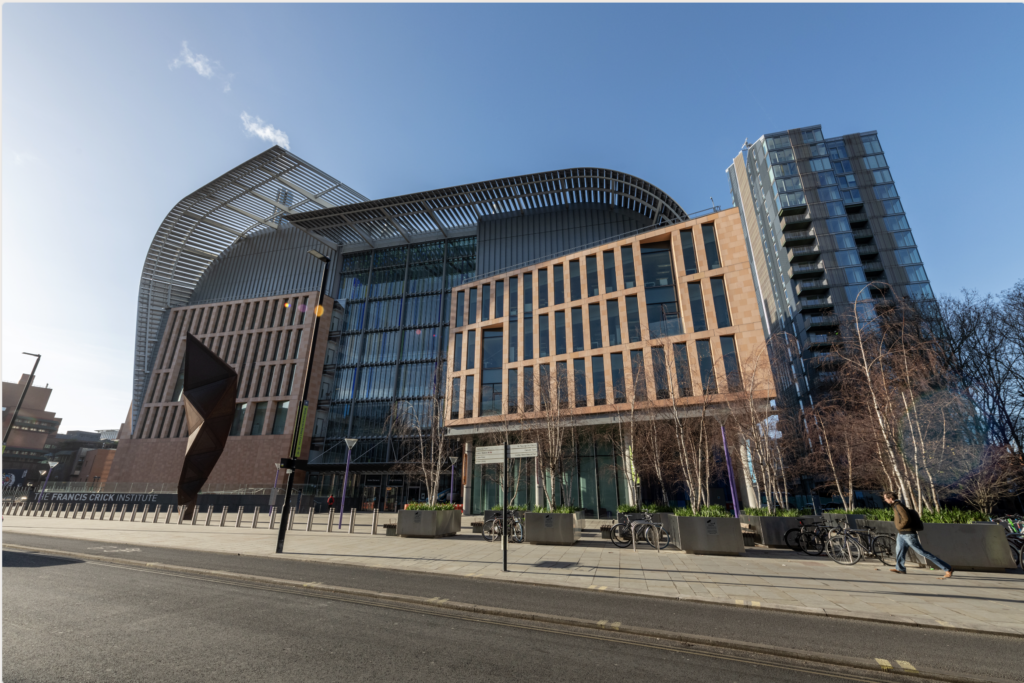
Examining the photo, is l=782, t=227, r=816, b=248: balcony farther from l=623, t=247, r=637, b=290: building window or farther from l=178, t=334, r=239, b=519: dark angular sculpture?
Answer: l=178, t=334, r=239, b=519: dark angular sculpture

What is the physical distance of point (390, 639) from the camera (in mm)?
6301

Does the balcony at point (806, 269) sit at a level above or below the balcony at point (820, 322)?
above

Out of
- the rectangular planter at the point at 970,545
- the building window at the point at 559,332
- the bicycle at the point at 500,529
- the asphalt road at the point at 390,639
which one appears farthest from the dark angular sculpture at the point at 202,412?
the rectangular planter at the point at 970,545

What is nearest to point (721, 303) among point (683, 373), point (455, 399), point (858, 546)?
point (683, 373)

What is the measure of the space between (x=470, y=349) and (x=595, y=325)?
11214 millimetres

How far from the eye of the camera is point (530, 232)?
165 ft

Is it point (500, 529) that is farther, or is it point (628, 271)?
point (628, 271)

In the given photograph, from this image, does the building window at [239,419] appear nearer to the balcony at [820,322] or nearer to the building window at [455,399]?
the building window at [455,399]

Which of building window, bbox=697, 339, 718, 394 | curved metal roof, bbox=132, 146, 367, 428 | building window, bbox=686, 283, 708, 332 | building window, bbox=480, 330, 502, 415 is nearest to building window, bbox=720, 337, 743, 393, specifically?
building window, bbox=697, 339, 718, 394

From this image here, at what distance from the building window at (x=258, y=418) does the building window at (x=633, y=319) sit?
38.3m

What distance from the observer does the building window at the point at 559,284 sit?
3566 cm

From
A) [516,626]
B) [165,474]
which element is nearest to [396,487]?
[165,474]

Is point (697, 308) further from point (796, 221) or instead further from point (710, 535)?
point (796, 221)

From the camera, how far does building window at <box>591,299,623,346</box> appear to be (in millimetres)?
31516
